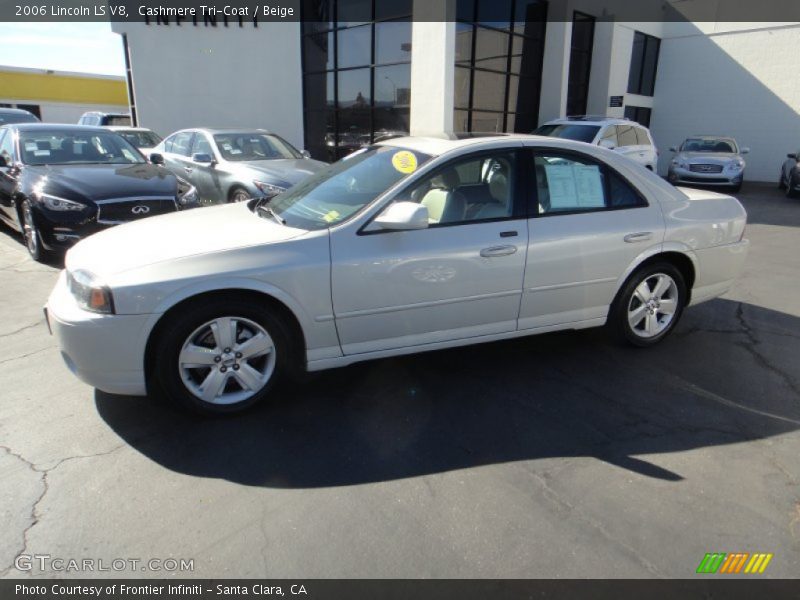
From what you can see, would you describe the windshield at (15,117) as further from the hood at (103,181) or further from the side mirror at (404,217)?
the side mirror at (404,217)

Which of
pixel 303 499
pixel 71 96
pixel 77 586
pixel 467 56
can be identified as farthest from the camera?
pixel 71 96

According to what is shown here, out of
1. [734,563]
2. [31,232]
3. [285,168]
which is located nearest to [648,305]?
[734,563]

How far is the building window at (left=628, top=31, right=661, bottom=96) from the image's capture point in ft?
67.0

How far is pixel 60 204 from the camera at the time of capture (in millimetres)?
5977

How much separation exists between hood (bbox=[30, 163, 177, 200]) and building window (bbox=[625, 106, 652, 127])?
18.7m

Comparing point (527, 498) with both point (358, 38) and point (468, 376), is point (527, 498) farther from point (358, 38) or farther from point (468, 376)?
point (358, 38)

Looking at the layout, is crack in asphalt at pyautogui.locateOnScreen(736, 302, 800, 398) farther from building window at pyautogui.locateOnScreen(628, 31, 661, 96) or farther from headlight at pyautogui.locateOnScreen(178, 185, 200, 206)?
building window at pyautogui.locateOnScreen(628, 31, 661, 96)

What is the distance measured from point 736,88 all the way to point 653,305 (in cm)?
2008

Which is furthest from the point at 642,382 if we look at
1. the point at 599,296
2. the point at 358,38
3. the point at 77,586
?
the point at 358,38

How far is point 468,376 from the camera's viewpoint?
3.85 metres

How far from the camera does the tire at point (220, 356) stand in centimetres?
304

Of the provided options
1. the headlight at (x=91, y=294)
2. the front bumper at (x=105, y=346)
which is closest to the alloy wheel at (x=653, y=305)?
the front bumper at (x=105, y=346)

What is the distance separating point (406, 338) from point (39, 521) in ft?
6.79

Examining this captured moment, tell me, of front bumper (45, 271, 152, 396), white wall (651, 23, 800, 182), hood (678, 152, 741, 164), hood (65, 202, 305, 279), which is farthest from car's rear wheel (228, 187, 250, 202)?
white wall (651, 23, 800, 182)
